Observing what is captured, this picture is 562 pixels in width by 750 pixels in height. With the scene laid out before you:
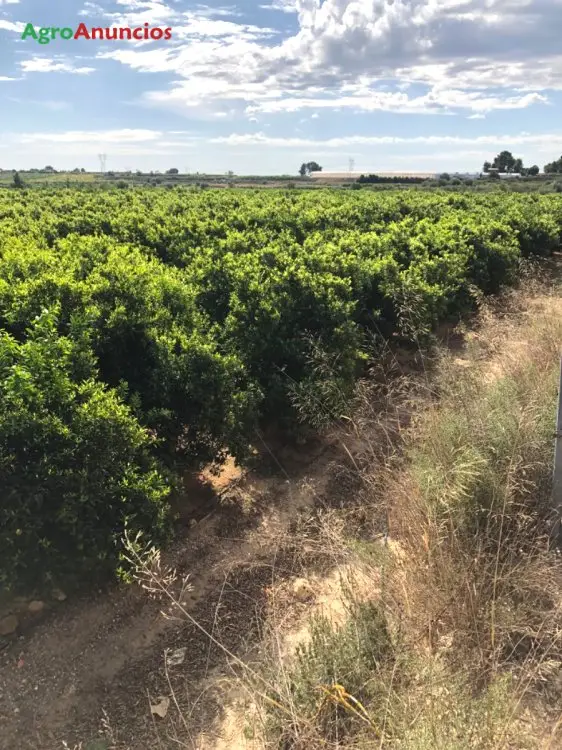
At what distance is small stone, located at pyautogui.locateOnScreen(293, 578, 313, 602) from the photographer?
159 inches

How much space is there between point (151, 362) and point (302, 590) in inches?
93.3

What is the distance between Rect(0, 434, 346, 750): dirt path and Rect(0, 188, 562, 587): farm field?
45 centimetres

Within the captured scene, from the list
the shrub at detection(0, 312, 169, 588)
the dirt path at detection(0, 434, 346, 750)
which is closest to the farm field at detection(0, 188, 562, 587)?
the shrub at detection(0, 312, 169, 588)

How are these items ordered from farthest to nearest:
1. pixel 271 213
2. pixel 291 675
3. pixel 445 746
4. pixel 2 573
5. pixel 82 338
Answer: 1. pixel 271 213
2. pixel 82 338
3. pixel 2 573
4. pixel 291 675
5. pixel 445 746

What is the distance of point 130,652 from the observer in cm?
365

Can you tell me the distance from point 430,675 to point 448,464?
5.63 feet

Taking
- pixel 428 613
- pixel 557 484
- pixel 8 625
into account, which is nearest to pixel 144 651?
pixel 8 625

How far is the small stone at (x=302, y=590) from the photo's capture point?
4043mm

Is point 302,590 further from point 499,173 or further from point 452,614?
point 499,173

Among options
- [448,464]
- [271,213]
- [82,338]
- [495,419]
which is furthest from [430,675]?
[271,213]

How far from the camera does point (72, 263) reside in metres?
6.26

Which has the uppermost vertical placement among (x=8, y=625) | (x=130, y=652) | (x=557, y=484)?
(x=557, y=484)

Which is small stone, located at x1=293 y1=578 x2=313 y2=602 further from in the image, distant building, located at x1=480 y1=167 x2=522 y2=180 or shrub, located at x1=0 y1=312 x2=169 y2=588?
distant building, located at x1=480 y1=167 x2=522 y2=180

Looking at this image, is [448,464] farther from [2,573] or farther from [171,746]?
[2,573]
